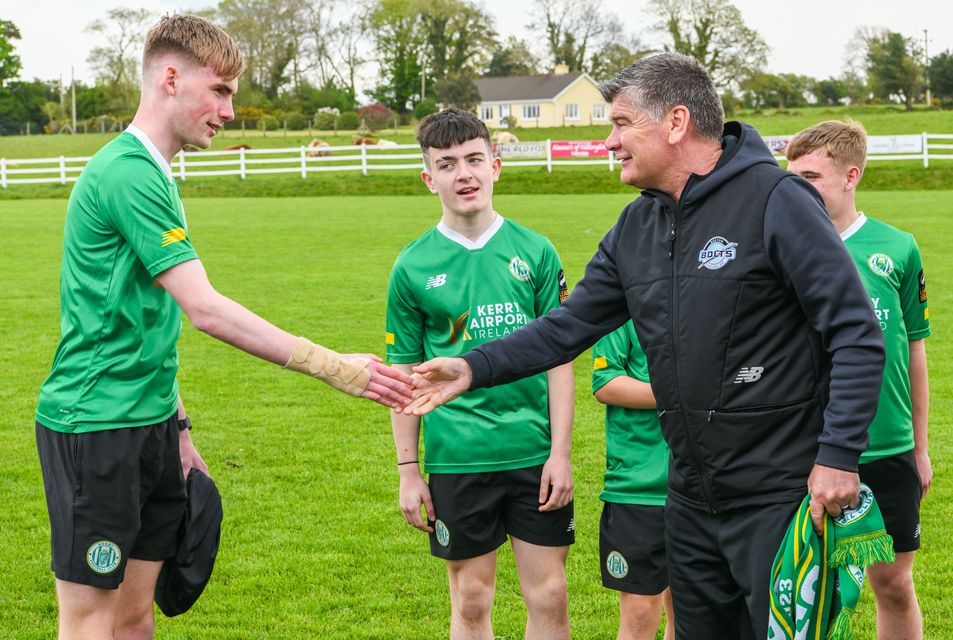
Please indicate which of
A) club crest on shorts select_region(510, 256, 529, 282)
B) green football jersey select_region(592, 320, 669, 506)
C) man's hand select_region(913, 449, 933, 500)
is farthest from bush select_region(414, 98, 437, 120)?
man's hand select_region(913, 449, 933, 500)

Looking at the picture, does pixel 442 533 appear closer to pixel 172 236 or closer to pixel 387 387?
pixel 387 387

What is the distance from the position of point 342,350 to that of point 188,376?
1.86 m

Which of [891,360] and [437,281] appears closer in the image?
[891,360]

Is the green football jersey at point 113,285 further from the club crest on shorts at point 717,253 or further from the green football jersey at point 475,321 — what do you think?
the club crest on shorts at point 717,253

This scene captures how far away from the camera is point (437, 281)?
15.0 ft

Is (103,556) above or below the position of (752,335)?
below

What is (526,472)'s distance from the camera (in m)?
4.50

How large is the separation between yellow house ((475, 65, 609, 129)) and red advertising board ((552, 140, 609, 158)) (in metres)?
47.1

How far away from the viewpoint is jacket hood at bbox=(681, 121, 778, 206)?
3277 mm

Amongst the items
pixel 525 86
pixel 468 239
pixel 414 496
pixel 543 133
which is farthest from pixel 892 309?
pixel 525 86

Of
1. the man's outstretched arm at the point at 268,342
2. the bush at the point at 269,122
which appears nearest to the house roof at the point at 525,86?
the bush at the point at 269,122

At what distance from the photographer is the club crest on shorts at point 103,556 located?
365 centimetres

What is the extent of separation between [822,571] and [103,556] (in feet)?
7.90

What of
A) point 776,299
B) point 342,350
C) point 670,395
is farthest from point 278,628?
point 342,350
